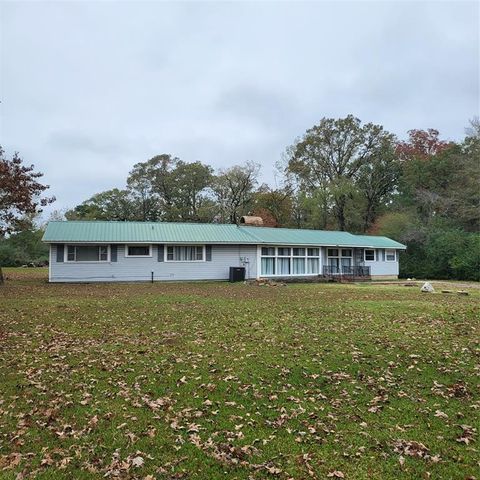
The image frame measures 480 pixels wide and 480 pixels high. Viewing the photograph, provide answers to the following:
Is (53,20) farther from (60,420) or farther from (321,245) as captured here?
(321,245)

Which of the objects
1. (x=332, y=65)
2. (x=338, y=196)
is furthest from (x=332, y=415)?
(x=338, y=196)

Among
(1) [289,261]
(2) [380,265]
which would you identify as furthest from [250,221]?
(2) [380,265]

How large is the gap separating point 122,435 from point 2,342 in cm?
483

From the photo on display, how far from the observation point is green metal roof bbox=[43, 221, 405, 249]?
23266 millimetres

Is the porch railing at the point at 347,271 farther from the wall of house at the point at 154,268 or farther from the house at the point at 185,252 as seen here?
the wall of house at the point at 154,268

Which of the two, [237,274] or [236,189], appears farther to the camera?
[236,189]

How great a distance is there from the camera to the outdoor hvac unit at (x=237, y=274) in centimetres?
2506

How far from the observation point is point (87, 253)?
2341cm

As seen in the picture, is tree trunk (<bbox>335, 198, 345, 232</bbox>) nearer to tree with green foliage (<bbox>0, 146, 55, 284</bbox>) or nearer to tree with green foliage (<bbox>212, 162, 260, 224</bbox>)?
tree with green foliage (<bbox>212, 162, 260, 224</bbox>)

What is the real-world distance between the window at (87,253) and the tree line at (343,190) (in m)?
25.0

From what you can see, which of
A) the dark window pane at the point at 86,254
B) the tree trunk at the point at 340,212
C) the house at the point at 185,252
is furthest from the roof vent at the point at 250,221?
the tree trunk at the point at 340,212

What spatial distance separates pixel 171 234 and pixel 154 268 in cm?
240

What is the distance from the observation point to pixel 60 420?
15.4 feet

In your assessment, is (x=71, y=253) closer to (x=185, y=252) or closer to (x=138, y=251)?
(x=138, y=251)
